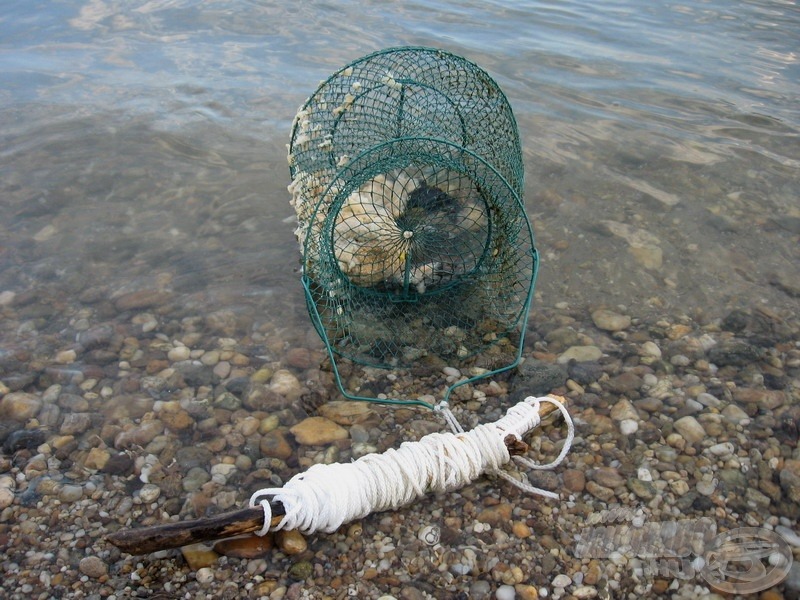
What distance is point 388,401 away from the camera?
3.58 metres

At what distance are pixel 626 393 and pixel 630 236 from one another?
1925mm

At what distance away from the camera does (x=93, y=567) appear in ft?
8.94

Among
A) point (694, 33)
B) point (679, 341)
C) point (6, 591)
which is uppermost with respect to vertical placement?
point (694, 33)

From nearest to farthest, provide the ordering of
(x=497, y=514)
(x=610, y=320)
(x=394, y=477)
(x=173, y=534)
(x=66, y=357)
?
(x=173, y=534)
(x=394, y=477)
(x=497, y=514)
(x=66, y=357)
(x=610, y=320)

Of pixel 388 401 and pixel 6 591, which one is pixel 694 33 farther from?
pixel 6 591

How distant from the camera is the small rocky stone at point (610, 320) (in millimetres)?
4301

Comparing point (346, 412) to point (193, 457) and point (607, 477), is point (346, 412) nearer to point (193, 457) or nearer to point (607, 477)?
point (193, 457)

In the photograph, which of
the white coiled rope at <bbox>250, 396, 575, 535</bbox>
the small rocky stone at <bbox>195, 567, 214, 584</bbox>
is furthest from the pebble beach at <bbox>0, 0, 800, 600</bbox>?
the white coiled rope at <bbox>250, 396, 575, 535</bbox>

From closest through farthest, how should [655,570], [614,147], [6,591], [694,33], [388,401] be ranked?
[6,591], [655,570], [388,401], [614,147], [694,33]

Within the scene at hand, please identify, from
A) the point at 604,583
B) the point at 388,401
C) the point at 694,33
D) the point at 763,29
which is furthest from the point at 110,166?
the point at 763,29

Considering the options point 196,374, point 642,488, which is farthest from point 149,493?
point 642,488

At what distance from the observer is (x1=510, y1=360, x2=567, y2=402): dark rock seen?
3767mm
